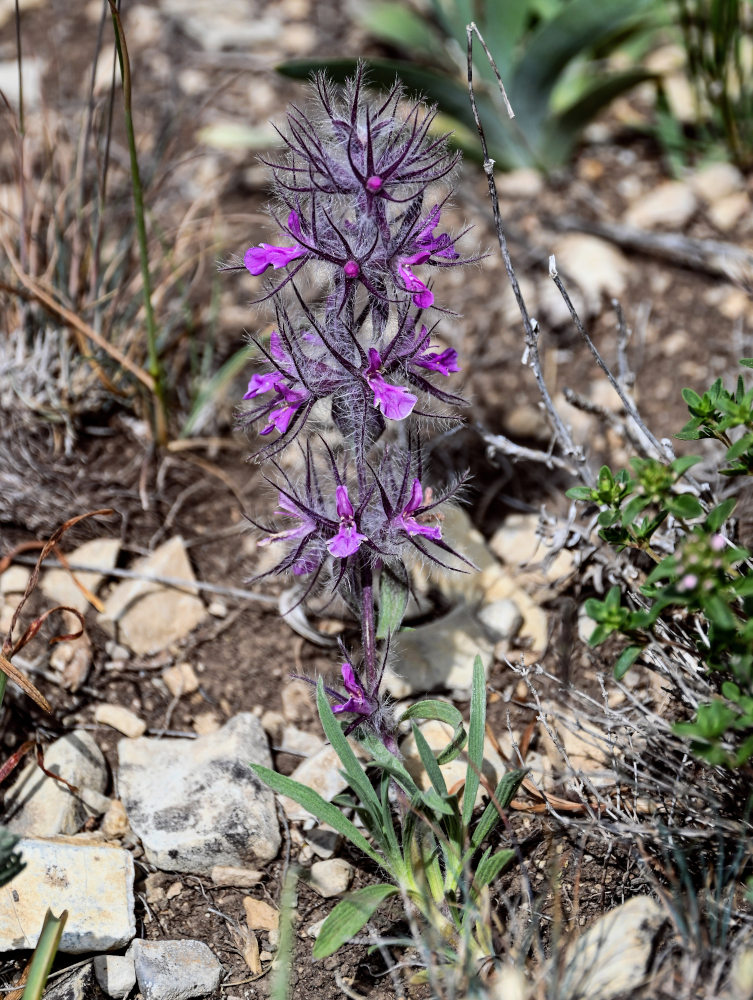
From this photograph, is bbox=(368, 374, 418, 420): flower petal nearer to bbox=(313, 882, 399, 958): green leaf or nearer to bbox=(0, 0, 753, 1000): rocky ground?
bbox=(0, 0, 753, 1000): rocky ground

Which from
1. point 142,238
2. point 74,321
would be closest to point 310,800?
point 142,238

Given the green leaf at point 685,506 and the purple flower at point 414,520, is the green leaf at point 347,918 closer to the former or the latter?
the purple flower at point 414,520

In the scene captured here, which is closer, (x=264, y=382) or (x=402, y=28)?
(x=264, y=382)

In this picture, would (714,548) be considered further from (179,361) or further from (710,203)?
(710,203)

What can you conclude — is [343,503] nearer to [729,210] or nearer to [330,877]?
[330,877]

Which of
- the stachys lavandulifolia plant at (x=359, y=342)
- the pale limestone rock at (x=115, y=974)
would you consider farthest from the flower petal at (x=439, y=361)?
the pale limestone rock at (x=115, y=974)
